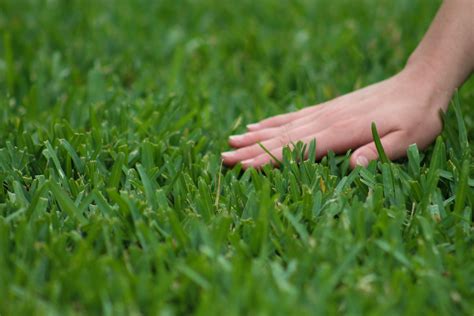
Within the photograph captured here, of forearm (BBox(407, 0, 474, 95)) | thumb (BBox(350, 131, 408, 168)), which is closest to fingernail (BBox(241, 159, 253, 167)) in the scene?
thumb (BBox(350, 131, 408, 168))

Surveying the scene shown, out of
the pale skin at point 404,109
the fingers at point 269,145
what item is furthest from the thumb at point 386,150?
the fingers at point 269,145

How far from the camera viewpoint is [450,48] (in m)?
2.12

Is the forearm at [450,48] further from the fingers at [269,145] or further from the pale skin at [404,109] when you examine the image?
the fingers at [269,145]

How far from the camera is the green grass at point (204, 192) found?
146cm

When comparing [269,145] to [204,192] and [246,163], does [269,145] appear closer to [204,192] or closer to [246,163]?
[246,163]

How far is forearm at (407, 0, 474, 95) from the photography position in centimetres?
210

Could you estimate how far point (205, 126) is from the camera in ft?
8.06

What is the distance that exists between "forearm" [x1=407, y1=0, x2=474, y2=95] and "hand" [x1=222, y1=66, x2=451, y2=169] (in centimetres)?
2

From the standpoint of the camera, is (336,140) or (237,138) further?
(237,138)

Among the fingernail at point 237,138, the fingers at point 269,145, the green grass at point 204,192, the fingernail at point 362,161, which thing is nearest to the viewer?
the green grass at point 204,192

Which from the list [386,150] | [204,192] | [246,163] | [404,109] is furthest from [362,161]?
[204,192]

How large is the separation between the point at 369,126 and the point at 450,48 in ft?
1.09

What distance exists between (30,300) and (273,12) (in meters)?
2.64

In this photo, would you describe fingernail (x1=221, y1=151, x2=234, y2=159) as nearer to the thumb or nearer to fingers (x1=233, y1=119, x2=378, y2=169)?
fingers (x1=233, y1=119, x2=378, y2=169)
